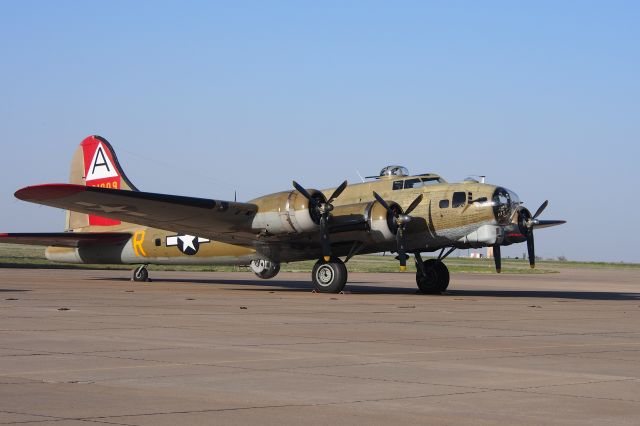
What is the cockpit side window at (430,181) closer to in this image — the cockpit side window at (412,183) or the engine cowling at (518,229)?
the cockpit side window at (412,183)

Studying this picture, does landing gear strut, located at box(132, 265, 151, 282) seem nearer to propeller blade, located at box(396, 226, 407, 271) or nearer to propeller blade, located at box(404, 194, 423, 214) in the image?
propeller blade, located at box(396, 226, 407, 271)

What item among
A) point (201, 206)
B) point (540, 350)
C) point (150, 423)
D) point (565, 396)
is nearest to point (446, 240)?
point (201, 206)

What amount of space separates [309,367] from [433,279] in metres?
20.7

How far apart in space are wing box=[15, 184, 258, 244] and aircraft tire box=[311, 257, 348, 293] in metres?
2.61

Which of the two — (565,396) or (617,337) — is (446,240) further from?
(565,396)

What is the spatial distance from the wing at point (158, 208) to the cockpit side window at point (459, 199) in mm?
6140

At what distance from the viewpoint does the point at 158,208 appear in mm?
28484

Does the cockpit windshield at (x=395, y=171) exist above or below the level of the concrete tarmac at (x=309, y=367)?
above

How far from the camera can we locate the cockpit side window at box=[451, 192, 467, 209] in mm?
28250

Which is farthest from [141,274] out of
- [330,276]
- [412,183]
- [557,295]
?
[557,295]

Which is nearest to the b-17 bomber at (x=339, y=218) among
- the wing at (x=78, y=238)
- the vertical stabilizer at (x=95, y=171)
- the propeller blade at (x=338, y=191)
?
the propeller blade at (x=338, y=191)

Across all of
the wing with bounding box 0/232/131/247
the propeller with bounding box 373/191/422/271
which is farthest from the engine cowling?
the wing with bounding box 0/232/131/247

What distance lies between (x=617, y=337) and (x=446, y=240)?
1345cm

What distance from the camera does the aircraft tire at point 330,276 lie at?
95.6 ft
